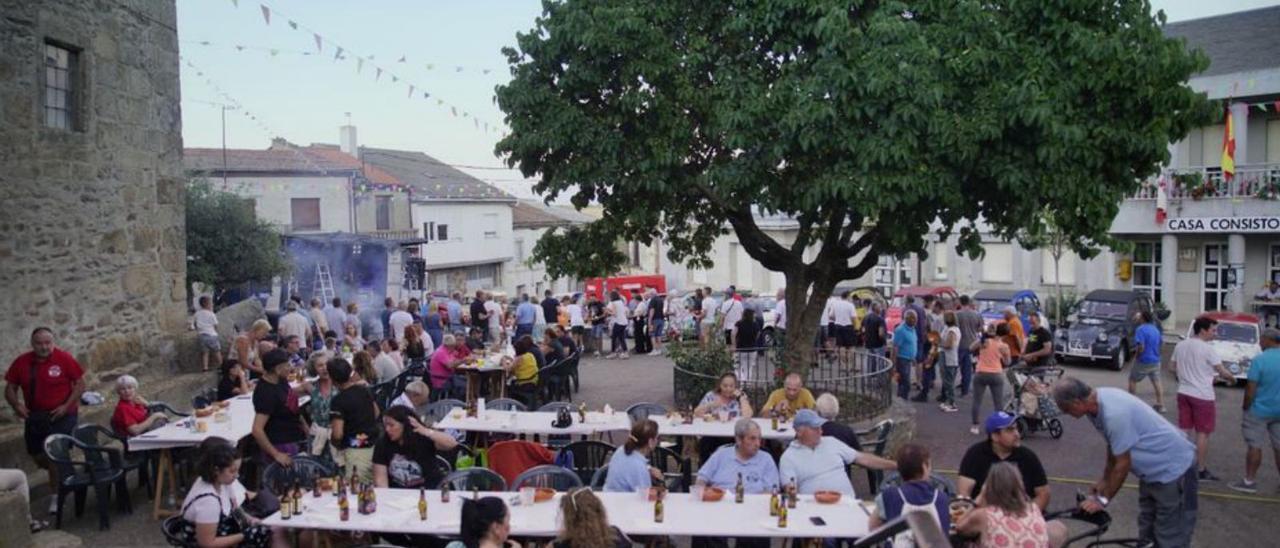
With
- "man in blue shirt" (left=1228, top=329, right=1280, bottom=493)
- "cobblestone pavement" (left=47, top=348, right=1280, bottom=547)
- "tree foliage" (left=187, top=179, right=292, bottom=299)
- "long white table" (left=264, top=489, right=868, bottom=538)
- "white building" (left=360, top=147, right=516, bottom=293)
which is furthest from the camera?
"white building" (left=360, top=147, right=516, bottom=293)

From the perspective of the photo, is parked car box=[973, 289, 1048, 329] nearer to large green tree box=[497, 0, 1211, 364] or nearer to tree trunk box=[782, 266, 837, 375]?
tree trunk box=[782, 266, 837, 375]

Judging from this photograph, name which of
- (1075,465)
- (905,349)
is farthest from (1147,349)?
(905,349)

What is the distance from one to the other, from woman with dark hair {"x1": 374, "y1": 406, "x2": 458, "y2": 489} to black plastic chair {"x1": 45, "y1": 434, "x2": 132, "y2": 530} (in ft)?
9.22

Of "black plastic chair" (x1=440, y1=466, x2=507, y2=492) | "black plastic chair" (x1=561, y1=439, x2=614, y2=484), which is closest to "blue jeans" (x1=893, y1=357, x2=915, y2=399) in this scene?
"black plastic chair" (x1=561, y1=439, x2=614, y2=484)

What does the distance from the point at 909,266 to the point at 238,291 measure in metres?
22.3

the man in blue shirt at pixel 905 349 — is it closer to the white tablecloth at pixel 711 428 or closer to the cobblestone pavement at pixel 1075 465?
the cobblestone pavement at pixel 1075 465

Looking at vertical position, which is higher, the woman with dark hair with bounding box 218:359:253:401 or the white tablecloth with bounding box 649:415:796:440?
the woman with dark hair with bounding box 218:359:253:401

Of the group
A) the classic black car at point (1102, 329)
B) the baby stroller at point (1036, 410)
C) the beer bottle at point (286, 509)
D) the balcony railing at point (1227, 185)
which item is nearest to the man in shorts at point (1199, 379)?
the baby stroller at point (1036, 410)

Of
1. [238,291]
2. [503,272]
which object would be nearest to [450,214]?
[503,272]

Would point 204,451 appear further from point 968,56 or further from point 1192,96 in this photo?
point 1192,96

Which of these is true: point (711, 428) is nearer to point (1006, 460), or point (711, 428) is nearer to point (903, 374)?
point (1006, 460)

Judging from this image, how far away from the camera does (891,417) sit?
455 inches

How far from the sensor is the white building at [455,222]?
39.2m

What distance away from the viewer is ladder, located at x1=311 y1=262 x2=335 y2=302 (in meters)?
30.9
